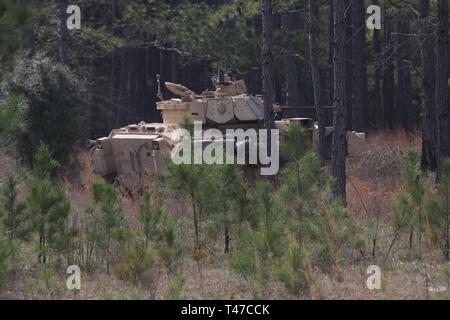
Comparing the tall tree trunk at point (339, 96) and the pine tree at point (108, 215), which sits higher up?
the tall tree trunk at point (339, 96)

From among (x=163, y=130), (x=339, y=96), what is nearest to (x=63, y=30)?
(x=163, y=130)

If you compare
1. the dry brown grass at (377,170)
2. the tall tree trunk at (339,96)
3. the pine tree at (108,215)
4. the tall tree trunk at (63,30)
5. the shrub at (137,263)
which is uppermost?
the tall tree trunk at (63,30)

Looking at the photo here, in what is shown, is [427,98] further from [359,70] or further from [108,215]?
[359,70]

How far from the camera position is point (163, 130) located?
17.7m

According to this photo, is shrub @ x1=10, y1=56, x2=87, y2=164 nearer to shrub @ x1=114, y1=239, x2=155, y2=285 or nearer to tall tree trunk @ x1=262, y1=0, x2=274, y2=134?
tall tree trunk @ x1=262, y1=0, x2=274, y2=134

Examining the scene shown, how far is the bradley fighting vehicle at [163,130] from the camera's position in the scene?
17172 mm

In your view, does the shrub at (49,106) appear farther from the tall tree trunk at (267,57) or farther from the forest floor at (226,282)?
the forest floor at (226,282)

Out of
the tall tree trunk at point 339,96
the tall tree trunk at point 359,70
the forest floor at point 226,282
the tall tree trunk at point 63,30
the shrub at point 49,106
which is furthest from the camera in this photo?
the tall tree trunk at point 359,70

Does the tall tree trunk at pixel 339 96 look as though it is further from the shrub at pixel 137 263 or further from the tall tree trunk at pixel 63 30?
the tall tree trunk at pixel 63 30

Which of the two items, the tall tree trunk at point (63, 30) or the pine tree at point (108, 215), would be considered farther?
the tall tree trunk at point (63, 30)

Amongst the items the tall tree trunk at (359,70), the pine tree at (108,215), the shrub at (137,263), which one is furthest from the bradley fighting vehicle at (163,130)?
the shrub at (137,263)

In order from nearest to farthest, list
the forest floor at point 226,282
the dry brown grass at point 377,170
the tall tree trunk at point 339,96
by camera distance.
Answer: the forest floor at point 226,282 < the tall tree trunk at point 339,96 < the dry brown grass at point 377,170

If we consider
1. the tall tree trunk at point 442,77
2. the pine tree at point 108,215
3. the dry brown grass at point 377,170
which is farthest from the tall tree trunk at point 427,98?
the pine tree at point 108,215
